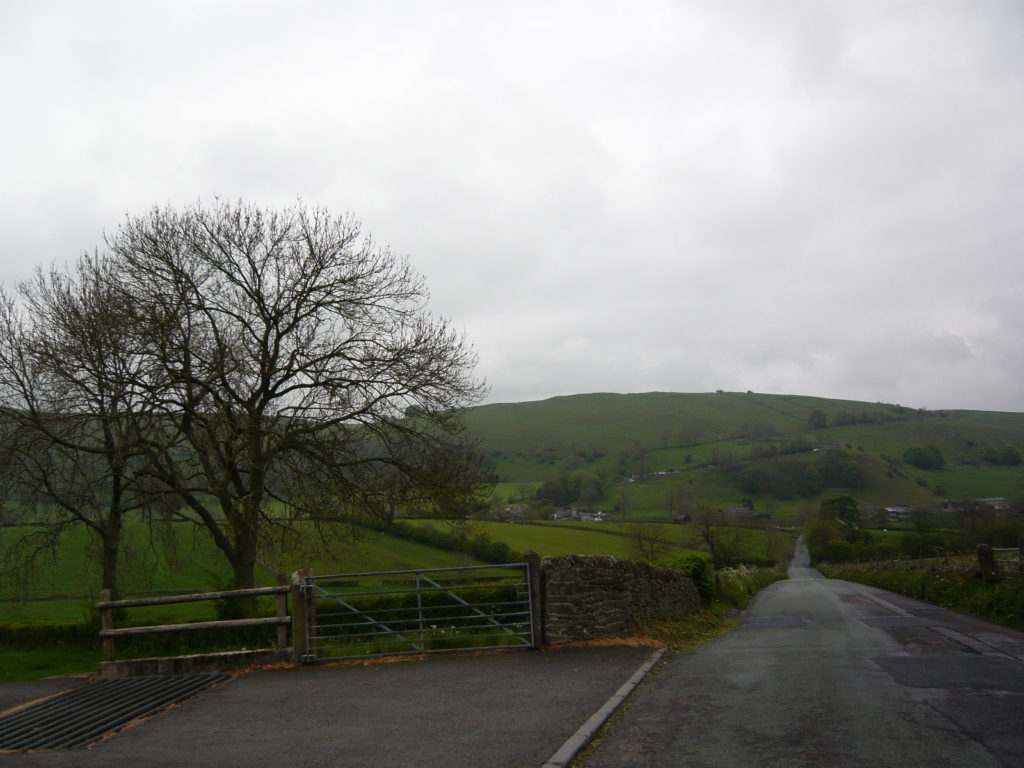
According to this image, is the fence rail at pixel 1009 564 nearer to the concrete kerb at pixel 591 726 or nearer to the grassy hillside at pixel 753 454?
the concrete kerb at pixel 591 726

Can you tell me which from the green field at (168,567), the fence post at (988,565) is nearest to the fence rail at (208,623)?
the green field at (168,567)

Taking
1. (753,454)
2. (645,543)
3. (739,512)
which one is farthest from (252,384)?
(753,454)

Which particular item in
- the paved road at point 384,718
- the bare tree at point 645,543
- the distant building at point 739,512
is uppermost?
the paved road at point 384,718

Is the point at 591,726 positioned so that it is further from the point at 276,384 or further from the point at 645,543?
the point at 645,543

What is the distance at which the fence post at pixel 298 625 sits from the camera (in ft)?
42.9

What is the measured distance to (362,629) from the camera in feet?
56.4

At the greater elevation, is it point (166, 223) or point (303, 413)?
point (166, 223)

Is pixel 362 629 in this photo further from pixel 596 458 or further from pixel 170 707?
pixel 596 458

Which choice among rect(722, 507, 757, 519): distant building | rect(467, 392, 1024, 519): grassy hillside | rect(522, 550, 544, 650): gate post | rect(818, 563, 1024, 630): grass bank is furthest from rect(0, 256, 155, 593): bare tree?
rect(722, 507, 757, 519): distant building

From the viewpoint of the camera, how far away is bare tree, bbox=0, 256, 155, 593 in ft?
57.4

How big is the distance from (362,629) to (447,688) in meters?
7.54

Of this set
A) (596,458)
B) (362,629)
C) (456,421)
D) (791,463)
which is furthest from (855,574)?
(596,458)

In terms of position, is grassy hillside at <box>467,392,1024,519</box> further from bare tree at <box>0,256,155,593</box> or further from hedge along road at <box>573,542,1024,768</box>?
hedge along road at <box>573,542,1024,768</box>

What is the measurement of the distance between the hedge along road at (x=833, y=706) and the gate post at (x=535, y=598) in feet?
7.57
